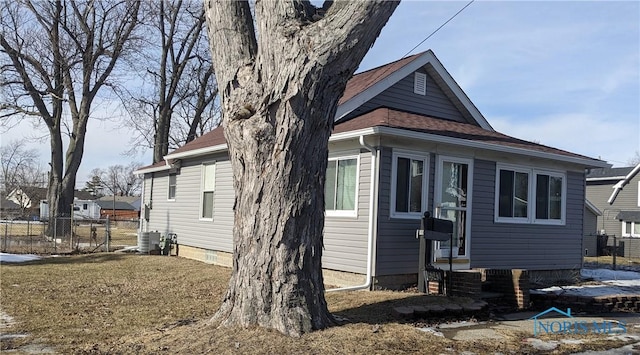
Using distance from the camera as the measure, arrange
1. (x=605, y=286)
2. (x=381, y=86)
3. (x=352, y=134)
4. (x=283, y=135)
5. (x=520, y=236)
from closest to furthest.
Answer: (x=283, y=135)
(x=352, y=134)
(x=605, y=286)
(x=381, y=86)
(x=520, y=236)

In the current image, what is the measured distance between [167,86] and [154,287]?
21475 millimetres

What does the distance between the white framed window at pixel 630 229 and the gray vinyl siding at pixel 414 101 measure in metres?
21.5

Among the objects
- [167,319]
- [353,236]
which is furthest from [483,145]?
[167,319]

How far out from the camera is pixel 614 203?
32906 mm

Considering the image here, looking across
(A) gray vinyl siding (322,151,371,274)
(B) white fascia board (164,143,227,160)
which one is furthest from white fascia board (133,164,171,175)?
(A) gray vinyl siding (322,151,371,274)

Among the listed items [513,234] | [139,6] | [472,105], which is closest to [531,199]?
[513,234]

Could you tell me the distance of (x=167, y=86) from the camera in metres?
30.3

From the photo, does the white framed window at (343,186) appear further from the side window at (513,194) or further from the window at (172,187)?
the window at (172,187)

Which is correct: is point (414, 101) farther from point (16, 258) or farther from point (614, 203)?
point (614, 203)

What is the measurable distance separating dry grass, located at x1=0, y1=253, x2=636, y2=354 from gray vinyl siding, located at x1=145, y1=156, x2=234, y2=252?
68.2 inches

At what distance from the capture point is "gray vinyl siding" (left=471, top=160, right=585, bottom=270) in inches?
453

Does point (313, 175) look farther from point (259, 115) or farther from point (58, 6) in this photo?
point (58, 6)

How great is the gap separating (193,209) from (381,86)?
6.60 m

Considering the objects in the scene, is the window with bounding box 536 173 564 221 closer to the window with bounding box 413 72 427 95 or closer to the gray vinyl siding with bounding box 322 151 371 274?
the window with bounding box 413 72 427 95
